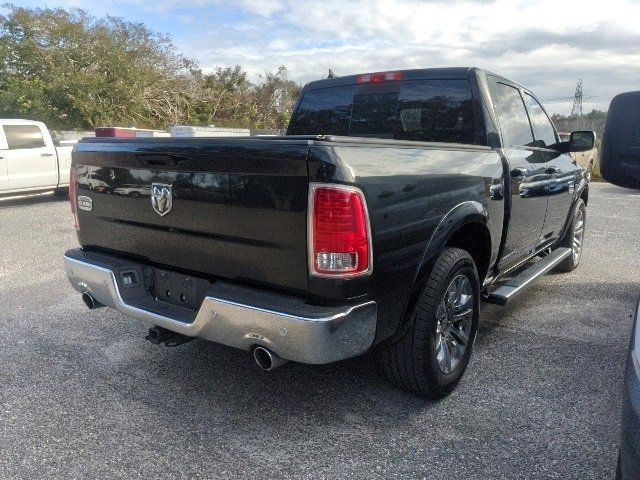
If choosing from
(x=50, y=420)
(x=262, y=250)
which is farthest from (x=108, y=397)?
(x=262, y=250)

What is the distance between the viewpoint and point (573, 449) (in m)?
2.81

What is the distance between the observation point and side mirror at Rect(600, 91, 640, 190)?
7.58 feet

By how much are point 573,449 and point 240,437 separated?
163cm

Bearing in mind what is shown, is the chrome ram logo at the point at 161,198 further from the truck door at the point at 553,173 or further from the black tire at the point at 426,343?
the truck door at the point at 553,173

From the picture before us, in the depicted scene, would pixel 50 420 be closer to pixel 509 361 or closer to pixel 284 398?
pixel 284 398

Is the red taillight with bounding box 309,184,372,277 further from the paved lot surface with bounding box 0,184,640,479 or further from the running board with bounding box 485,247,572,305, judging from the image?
the running board with bounding box 485,247,572,305

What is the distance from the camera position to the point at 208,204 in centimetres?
283

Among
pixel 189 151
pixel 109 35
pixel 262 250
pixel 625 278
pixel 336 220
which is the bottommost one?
pixel 625 278

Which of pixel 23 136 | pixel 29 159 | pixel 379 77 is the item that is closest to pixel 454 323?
pixel 379 77

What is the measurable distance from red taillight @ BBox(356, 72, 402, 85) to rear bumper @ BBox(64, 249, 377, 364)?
224cm

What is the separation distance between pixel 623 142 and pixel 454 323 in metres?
1.46

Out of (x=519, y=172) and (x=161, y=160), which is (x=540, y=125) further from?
(x=161, y=160)

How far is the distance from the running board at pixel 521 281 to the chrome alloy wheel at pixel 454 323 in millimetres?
466

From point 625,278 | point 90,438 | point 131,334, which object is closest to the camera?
point 90,438
